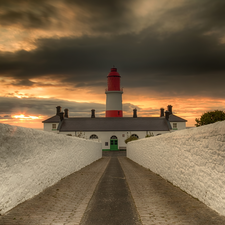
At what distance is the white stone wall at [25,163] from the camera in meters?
5.94

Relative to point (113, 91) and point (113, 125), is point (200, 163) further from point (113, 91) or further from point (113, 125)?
point (113, 125)

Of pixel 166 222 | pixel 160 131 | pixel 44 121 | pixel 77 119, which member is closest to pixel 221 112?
pixel 166 222

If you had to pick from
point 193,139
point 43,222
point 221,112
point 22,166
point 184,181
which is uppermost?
point 221,112

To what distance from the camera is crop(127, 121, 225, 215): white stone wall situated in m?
5.88

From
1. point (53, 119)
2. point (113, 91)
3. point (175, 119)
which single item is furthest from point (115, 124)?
point (53, 119)

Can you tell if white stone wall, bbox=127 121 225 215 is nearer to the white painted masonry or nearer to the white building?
the white building

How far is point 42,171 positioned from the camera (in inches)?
330

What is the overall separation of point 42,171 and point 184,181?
4751mm

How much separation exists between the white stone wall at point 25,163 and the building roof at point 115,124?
4529 centimetres

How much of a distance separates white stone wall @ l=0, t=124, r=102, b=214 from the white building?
144 ft

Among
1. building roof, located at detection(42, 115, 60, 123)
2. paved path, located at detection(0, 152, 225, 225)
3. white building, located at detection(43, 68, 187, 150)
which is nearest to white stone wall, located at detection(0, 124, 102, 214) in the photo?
paved path, located at detection(0, 152, 225, 225)

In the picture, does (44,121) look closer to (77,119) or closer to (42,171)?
(77,119)

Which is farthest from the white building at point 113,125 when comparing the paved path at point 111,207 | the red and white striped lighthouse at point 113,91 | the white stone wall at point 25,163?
the paved path at point 111,207

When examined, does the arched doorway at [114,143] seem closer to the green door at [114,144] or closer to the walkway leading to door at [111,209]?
the green door at [114,144]
